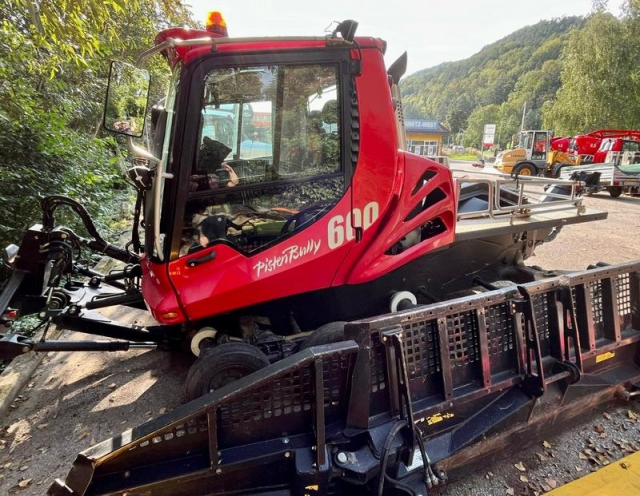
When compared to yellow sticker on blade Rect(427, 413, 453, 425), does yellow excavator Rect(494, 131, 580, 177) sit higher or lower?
higher

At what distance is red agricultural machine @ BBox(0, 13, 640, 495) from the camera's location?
1873 mm

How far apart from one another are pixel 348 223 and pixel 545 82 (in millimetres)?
96942

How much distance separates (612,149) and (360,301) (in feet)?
61.3

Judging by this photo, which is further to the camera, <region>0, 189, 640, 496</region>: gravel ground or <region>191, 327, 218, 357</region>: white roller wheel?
<region>191, 327, 218, 357</region>: white roller wheel

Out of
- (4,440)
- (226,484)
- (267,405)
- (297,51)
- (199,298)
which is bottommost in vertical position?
(4,440)

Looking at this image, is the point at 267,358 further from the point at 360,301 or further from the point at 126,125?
the point at 126,125

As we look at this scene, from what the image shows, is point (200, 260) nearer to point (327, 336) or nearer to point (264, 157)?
point (264, 157)

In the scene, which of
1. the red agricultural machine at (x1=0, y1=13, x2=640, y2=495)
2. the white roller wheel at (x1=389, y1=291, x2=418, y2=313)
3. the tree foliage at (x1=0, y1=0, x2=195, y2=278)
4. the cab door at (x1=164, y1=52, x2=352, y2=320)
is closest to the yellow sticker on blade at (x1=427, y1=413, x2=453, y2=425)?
the red agricultural machine at (x1=0, y1=13, x2=640, y2=495)

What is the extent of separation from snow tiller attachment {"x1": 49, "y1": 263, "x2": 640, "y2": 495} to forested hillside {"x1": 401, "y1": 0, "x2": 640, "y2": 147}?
27433mm

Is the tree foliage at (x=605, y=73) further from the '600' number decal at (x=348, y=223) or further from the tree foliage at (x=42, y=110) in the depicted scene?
the '600' number decal at (x=348, y=223)

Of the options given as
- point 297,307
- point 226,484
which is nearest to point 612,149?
point 297,307

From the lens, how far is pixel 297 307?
291cm

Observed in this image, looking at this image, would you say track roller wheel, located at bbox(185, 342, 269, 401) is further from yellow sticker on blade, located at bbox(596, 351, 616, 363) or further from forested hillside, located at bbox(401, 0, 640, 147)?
forested hillside, located at bbox(401, 0, 640, 147)

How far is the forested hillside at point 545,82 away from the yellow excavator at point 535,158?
23.2 feet
